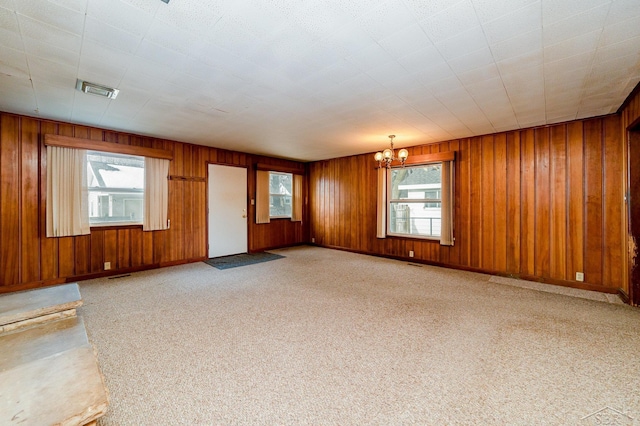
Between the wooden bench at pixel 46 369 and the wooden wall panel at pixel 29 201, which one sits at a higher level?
the wooden wall panel at pixel 29 201

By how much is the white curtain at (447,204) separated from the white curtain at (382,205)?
1.23m

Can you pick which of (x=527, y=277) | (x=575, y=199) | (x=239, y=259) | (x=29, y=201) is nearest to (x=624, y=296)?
(x=527, y=277)

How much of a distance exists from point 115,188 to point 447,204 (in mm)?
5933

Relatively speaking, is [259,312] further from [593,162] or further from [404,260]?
[593,162]

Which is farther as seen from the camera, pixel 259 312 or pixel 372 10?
pixel 259 312

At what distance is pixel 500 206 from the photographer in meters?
4.48

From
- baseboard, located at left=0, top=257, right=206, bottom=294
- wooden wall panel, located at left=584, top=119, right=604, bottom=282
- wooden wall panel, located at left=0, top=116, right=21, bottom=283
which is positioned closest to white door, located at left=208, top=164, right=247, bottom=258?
baseboard, located at left=0, top=257, right=206, bottom=294

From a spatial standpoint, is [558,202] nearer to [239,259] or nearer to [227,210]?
[239,259]

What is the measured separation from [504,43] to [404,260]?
432 cm

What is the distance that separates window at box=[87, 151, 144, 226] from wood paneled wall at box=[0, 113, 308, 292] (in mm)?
234

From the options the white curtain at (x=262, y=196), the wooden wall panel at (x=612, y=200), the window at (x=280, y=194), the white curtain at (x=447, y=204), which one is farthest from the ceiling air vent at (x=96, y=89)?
the wooden wall panel at (x=612, y=200)

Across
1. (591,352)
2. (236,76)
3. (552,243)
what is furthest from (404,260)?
(236,76)

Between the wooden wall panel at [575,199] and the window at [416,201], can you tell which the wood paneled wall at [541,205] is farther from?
the window at [416,201]

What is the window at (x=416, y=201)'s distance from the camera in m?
5.36
